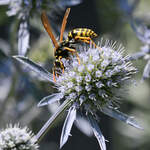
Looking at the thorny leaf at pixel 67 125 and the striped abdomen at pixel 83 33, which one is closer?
the thorny leaf at pixel 67 125

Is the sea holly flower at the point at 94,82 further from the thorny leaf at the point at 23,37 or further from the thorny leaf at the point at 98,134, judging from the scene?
the thorny leaf at the point at 23,37

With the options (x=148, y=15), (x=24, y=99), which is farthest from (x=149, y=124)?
(x=24, y=99)

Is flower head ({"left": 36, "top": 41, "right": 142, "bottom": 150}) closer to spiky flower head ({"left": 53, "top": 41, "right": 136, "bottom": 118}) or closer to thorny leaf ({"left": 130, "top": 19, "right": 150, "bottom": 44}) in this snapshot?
spiky flower head ({"left": 53, "top": 41, "right": 136, "bottom": 118})

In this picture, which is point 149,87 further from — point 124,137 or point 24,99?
point 24,99

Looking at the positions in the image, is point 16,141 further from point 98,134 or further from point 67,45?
point 67,45

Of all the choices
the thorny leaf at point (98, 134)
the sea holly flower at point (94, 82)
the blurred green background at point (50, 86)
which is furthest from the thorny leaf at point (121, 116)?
the blurred green background at point (50, 86)

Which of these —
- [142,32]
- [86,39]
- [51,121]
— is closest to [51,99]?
[51,121]

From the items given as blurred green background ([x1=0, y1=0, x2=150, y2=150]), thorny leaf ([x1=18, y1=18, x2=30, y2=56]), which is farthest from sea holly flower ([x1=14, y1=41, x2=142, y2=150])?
blurred green background ([x1=0, y1=0, x2=150, y2=150])
